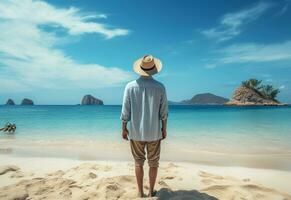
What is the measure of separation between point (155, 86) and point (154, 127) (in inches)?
21.2

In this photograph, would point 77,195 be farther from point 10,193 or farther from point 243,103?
point 243,103

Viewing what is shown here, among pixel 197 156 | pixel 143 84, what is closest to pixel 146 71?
pixel 143 84

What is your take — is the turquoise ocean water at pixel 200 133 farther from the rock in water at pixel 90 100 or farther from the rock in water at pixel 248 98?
the rock in water at pixel 90 100

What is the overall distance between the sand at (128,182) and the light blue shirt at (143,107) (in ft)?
2.94

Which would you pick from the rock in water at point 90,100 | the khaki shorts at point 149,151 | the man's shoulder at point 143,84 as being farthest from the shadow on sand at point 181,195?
the rock in water at point 90,100

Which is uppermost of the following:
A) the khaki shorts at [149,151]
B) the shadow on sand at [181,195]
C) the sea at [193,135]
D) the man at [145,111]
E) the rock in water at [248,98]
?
the rock in water at [248,98]

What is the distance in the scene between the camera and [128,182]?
4773 millimetres

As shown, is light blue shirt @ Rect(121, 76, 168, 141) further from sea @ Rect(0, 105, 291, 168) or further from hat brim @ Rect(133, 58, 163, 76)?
sea @ Rect(0, 105, 291, 168)

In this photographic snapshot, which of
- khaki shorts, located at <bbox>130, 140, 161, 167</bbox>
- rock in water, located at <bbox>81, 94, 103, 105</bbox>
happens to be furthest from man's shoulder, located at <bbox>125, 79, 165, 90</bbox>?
rock in water, located at <bbox>81, 94, 103, 105</bbox>

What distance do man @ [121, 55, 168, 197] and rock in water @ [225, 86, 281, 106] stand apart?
321 feet

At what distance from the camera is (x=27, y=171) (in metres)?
5.79

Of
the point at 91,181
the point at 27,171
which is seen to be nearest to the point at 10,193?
the point at 91,181

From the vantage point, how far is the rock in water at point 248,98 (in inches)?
3824

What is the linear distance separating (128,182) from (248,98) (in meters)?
98.6
